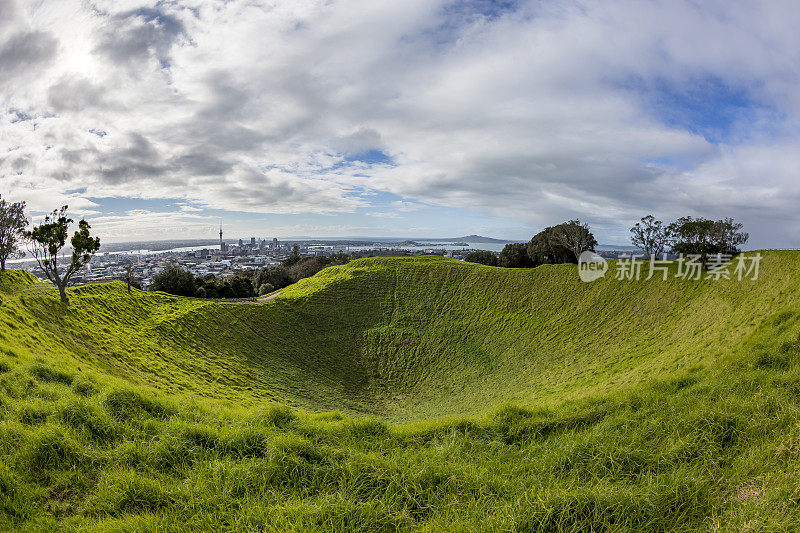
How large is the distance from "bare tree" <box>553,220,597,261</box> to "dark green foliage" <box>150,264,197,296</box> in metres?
57.7

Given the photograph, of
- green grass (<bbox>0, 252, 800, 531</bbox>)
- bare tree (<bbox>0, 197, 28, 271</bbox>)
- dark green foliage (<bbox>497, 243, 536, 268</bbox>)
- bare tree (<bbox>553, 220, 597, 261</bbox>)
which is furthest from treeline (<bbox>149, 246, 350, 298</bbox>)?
bare tree (<bbox>553, 220, 597, 261</bbox>)

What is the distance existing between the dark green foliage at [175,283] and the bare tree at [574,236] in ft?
189

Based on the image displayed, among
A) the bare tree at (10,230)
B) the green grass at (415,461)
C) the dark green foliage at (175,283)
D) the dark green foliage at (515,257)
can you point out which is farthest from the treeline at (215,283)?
the green grass at (415,461)

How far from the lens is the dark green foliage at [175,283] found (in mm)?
50719

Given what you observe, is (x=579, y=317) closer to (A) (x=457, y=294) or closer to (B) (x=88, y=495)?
(A) (x=457, y=294)

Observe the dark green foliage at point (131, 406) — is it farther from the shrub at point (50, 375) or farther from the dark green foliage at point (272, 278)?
the dark green foliage at point (272, 278)

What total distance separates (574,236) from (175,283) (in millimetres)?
61447

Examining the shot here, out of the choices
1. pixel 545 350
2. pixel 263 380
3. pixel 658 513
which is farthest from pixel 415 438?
pixel 545 350

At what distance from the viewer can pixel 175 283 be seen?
51094 millimetres

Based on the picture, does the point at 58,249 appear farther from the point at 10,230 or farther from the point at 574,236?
the point at 574,236

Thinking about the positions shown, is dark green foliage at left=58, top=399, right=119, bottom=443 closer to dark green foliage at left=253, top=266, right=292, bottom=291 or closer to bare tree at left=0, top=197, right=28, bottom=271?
bare tree at left=0, top=197, right=28, bottom=271

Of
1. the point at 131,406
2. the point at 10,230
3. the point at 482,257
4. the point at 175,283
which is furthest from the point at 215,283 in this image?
the point at 131,406

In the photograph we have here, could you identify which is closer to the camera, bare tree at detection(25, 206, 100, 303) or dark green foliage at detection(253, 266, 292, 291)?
bare tree at detection(25, 206, 100, 303)

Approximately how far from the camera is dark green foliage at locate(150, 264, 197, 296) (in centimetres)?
5072
